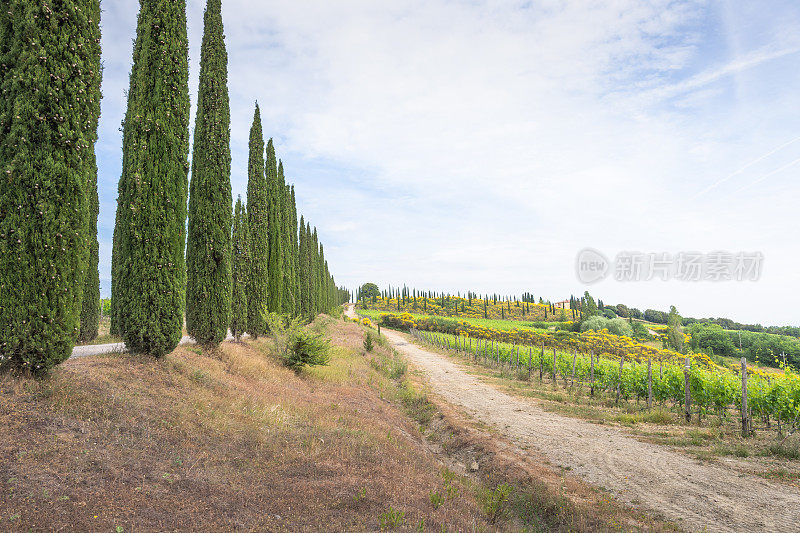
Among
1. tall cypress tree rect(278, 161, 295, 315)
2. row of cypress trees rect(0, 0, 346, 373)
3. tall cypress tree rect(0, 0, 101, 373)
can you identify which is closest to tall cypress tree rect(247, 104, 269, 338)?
row of cypress trees rect(0, 0, 346, 373)

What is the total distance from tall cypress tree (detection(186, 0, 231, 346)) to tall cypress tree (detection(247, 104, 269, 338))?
5345 millimetres

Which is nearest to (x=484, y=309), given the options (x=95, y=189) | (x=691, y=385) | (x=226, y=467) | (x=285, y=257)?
(x=285, y=257)

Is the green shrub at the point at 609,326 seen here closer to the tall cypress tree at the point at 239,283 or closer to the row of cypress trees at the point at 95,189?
the tall cypress tree at the point at 239,283

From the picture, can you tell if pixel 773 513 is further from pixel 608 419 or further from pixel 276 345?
pixel 276 345

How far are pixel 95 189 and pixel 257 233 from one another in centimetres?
637

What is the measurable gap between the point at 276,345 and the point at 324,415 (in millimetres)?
6162

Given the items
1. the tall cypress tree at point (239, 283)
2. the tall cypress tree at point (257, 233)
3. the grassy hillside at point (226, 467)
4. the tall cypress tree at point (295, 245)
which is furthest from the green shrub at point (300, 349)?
the tall cypress tree at point (295, 245)

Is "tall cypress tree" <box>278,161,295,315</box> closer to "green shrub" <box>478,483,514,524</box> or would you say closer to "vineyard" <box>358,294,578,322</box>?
"green shrub" <box>478,483,514,524</box>

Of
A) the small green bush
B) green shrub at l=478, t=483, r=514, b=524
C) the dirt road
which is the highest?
the small green bush

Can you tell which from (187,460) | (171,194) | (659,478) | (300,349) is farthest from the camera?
(300,349)

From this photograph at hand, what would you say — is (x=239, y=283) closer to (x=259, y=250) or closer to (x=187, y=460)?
(x=259, y=250)

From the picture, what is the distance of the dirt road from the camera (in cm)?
620

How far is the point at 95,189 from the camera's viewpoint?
14.7m

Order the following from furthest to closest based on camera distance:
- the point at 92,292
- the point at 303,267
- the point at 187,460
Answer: the point at 303,267 → the point at 92,292 → the point at 187,460
